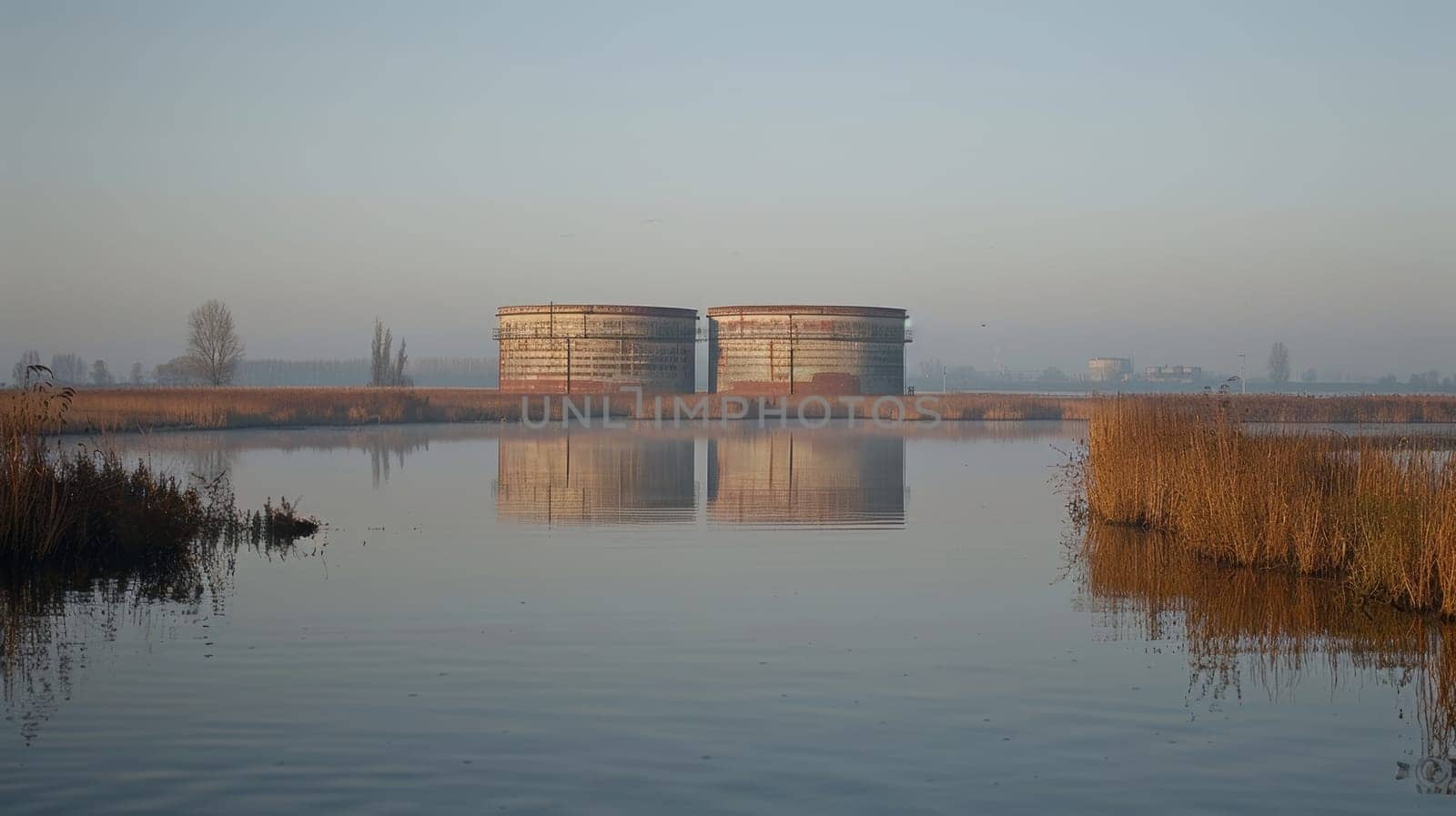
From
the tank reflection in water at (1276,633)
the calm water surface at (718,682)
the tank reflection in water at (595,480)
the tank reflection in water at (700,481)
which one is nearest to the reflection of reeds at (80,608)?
the calm water surface at (718,682)

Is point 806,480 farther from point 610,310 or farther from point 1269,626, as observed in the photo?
point 610,310

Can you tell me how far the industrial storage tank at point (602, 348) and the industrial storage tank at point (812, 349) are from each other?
2449 millimetres

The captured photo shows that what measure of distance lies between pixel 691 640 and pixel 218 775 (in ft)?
13.4

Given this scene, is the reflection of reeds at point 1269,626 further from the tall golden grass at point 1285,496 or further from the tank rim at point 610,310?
the tank rim at point 610,310

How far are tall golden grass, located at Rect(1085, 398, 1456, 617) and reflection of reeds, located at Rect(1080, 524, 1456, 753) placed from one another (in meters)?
0.29

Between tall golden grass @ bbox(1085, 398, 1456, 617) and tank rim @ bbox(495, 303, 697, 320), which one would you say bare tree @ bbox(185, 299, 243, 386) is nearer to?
tank rim @ bbox(495, 303, 697, 320)

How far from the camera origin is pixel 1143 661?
9672 millimetres

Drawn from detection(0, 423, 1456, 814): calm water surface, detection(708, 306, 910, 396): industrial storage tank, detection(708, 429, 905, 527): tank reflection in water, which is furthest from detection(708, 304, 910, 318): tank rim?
detection(0, 423, 1456, 814): calm water surface

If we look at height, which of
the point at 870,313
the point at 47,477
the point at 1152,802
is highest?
the point at 870,313

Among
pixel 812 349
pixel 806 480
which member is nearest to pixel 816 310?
pixel 812 349

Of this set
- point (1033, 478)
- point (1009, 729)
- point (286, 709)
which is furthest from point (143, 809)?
point (1033, 478)

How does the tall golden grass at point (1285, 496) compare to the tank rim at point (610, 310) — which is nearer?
the tall golden grass at point (1285, 496)

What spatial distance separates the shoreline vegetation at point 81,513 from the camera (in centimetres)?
1299

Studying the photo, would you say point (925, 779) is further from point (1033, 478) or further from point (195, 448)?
point (195, 448)
